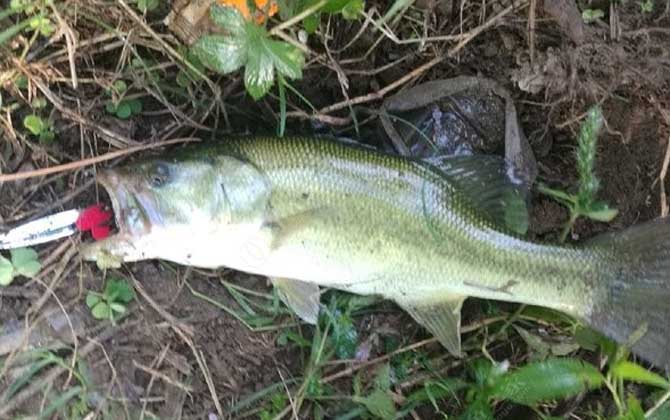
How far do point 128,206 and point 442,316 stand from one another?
1.21 metres

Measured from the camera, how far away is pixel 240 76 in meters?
3.21

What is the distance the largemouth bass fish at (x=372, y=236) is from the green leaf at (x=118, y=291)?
0.20 meters

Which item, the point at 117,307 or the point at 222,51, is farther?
the point at 117,307

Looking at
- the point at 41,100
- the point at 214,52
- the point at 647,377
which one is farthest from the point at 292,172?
the point at 647,377

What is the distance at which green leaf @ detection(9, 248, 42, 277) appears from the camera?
314 centimetres

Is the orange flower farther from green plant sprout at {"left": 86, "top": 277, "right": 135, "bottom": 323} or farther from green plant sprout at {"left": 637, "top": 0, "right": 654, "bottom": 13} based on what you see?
green plant sprout at {"left": 637, "top": 0, "right": 654, "bottom": 13}

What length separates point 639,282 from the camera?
3062 millimetres

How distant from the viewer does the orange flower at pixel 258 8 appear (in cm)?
298

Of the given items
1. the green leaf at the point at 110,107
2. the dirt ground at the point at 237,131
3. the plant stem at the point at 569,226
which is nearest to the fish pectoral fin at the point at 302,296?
the dirt ground at the point at 237,131

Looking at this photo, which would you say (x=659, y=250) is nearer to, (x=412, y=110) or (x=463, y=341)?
(x=463, y=341)

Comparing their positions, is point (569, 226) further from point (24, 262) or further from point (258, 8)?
point (24, 262)

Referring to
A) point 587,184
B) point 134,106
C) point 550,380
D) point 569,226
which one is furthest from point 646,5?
point 134,106

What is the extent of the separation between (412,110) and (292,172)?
24.5 inches

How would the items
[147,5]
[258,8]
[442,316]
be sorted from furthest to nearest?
[442,316] → [147,5] → [258,8]
